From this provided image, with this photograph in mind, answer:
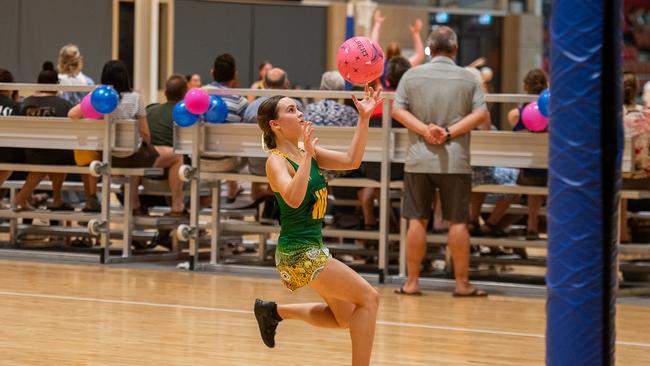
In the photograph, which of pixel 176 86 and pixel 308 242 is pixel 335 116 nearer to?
pixel 176 86

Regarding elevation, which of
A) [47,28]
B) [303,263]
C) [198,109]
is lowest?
[303,263]

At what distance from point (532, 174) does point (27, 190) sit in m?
4.74

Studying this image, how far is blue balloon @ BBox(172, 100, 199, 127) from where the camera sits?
1008cm

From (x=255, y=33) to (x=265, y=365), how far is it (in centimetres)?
1225

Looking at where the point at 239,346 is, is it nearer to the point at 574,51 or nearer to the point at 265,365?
the point at 265,365

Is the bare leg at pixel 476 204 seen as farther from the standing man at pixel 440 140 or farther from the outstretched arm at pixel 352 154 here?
the outstretched arm at pixel 352 154

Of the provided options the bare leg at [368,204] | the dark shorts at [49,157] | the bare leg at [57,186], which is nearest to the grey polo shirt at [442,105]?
the bare leg at [368,204]

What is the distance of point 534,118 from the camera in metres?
9.27

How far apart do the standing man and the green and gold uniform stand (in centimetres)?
330

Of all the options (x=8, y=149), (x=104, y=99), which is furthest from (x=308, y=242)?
(x=8, y=149)

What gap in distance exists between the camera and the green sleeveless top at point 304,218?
557cm

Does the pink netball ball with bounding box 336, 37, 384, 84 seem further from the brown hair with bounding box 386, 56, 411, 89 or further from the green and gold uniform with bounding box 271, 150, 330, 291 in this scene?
the brown hair with bounding box 386, 56, 411, 89

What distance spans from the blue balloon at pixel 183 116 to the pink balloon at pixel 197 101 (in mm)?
94

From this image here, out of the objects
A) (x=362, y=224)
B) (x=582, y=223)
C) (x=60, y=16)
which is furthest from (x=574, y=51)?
(x=60, y=16)
